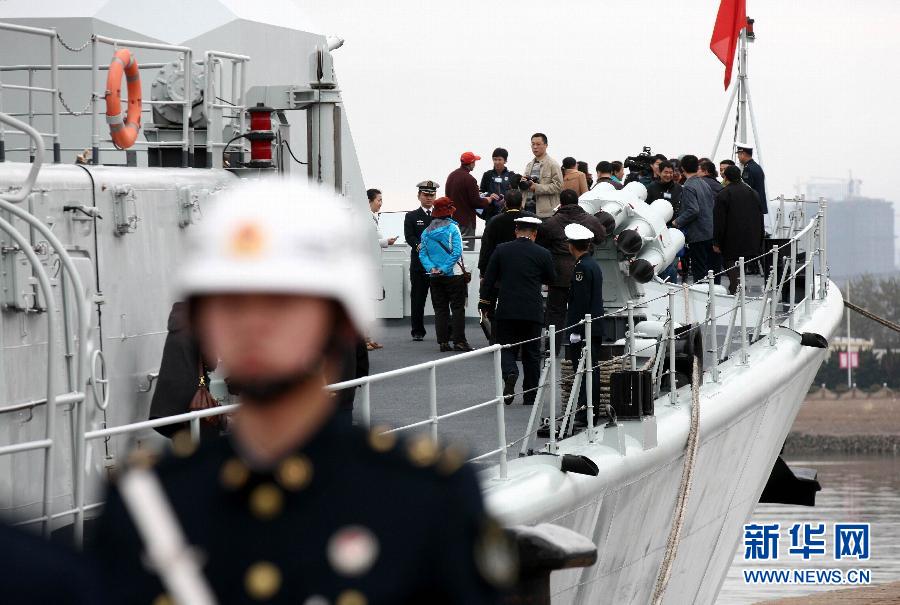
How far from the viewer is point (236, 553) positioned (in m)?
1.48

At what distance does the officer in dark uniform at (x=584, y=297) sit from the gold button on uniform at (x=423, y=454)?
25.7 ft

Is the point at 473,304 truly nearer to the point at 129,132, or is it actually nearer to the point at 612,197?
the point at 612,197

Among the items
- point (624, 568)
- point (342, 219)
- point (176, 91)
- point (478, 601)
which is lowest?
point (624, 568)

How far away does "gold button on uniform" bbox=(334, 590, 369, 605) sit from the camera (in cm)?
147

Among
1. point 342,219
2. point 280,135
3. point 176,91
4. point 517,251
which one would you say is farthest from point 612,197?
point 342,219

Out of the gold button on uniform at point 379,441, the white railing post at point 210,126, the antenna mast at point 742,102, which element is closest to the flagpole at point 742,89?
the antenna mast at point 742,102

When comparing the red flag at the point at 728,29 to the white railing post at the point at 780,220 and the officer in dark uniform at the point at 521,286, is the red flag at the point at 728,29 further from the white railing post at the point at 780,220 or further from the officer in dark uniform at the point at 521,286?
the officer in dark uniform at the point at 521,286

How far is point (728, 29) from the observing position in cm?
1836

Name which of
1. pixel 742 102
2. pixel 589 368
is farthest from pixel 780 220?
pixel 589 368

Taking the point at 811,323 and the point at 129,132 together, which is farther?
the point at 811,323

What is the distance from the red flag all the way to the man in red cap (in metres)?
4.63

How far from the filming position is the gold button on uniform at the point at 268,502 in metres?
1.48

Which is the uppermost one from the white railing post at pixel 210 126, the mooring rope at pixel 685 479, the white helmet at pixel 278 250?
the white railing post at pixel 210 126

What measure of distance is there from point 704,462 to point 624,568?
5.38 ft
